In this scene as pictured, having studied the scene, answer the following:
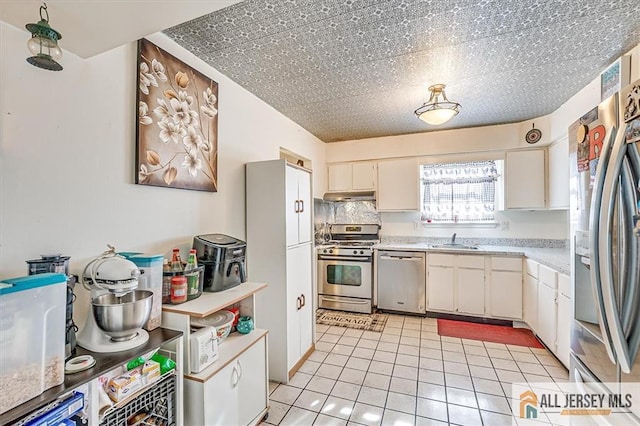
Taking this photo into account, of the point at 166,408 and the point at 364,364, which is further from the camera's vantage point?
the point at 364,364

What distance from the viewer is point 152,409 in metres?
1.26

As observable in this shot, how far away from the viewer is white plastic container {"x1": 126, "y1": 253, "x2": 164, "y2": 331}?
1.42m

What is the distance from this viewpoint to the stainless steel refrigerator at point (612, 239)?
1141 millimetres

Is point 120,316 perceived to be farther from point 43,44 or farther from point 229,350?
point 43,44

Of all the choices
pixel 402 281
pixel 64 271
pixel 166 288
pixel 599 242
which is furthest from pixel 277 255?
pixel 402 281

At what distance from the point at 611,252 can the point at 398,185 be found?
3.05m

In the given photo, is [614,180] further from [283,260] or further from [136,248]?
[136,248]

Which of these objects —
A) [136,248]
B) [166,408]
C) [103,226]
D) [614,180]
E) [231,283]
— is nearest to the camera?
[614,180]

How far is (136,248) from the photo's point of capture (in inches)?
63.7

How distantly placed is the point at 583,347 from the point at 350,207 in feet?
11.3

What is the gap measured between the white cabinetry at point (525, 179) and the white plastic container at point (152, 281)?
13.0ft

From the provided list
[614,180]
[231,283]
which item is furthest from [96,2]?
[614,180]

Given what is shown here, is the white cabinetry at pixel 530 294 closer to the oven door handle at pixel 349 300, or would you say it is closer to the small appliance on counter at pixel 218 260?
the oven door handle at pixel 349 300

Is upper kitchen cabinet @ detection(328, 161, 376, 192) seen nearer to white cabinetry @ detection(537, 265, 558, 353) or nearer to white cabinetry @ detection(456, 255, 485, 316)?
white cabinetry @ detection(456, 255, 485, 316)
